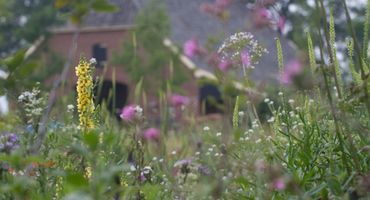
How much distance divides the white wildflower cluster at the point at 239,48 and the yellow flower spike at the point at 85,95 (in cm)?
42

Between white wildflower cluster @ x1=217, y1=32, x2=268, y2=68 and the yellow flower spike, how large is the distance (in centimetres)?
42

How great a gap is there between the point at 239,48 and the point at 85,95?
0.50 meters

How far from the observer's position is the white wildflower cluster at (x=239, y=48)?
Answer: 7.62ft

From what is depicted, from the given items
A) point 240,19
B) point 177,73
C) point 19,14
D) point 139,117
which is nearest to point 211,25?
point 240,19

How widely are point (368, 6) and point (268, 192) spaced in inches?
37.5

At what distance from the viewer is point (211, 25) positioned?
3312 centimetres

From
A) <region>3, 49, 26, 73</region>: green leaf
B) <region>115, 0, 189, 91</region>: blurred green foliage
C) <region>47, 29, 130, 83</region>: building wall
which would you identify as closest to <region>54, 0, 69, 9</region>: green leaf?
<region>3, 49, 26, 73</region>: green leaf

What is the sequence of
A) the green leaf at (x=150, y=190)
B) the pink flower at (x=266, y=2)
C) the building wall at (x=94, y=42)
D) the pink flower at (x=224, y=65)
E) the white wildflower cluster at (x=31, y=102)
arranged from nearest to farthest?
the green leaf at (x=150, y=190)
the pink flower at (x=224, y=65)
the pink flower at (x=266, y=2)
the white wildflower cluster at (x=31, y=102)
the building wall at (x=94, y=42)

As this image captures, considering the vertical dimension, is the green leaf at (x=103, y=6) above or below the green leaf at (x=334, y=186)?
above

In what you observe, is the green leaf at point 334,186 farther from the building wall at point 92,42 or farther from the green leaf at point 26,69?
the building wall at point 92,42

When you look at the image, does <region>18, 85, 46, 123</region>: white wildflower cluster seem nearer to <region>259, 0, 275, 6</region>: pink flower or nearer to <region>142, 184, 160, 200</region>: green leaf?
<region>142, 184, 160, 200</region>: green leaf

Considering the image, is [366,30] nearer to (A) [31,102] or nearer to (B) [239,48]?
(B) [239,48]

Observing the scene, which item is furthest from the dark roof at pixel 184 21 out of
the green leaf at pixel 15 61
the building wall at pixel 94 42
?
the green leaf at pixel 15 61

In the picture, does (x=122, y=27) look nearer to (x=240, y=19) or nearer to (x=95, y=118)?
(x=240, y=19)
